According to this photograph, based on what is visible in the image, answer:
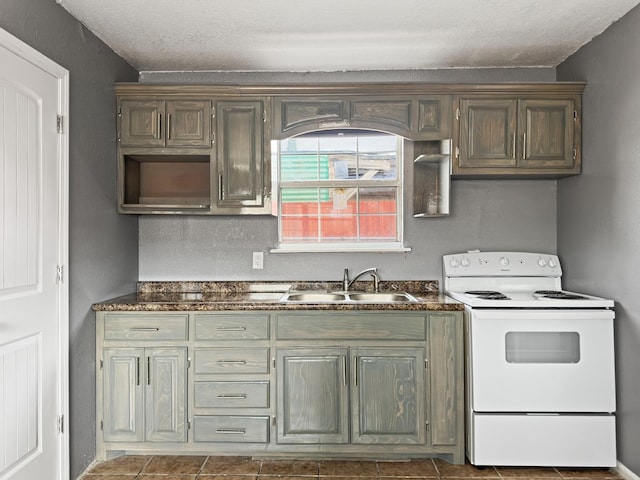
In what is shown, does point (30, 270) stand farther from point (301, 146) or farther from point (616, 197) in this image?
point (616, 197)

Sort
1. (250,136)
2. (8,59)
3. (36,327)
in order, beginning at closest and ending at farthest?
1. (8,59)
2. (36,327)
3. (250,136)

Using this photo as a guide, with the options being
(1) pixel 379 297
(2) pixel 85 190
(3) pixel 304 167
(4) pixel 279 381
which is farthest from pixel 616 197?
(2) pixel 85 190

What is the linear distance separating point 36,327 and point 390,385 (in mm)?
1801

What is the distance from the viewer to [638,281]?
2422mm

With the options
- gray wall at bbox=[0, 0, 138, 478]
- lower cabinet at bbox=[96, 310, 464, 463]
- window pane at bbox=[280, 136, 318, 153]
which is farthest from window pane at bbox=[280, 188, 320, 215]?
gray wall at bbox=[0, 0, 138, 478]

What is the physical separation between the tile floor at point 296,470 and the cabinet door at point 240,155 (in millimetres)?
1491

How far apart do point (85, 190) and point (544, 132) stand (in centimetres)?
271

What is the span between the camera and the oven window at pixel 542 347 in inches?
103

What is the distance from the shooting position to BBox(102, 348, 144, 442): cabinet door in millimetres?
2719

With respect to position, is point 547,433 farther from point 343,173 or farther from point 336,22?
point 336,22

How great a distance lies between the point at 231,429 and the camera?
2.72 m

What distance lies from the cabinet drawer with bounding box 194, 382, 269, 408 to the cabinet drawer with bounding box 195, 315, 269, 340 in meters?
0.26

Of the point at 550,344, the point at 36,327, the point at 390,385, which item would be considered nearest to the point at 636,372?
the point at 550,344

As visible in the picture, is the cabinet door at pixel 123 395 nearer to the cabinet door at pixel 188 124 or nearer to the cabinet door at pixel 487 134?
the cabinet door at pixel 188 124
